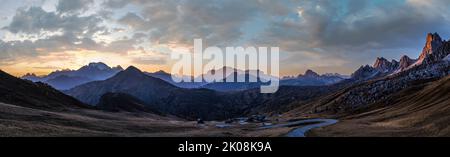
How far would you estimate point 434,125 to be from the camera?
262 feet

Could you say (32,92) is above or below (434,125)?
above
